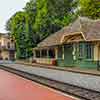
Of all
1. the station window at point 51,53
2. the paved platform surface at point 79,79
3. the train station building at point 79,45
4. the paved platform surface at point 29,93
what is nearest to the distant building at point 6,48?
the station window at point 51,53

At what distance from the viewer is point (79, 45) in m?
37.2

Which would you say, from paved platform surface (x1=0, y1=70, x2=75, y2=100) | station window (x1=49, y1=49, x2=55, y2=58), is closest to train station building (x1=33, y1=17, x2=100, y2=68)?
station window (x1=49, y1=49, x2=55, y2=58)

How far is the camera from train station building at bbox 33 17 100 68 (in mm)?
34219

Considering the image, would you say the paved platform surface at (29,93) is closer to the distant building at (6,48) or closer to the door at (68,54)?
the door at (68,54)

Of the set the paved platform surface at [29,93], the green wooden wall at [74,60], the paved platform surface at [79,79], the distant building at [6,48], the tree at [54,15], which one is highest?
the tree at [54,15]

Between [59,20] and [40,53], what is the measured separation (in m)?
6.62

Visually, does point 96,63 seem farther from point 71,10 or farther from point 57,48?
point 71,10

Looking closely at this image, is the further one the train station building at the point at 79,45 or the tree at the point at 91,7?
the tree at the point at 91,7

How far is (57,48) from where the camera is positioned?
46125mm

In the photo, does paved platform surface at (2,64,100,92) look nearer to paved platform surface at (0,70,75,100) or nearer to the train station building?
paved platform surface at (0,70,75,100)

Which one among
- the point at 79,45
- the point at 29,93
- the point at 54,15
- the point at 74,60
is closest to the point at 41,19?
the point at 54,15

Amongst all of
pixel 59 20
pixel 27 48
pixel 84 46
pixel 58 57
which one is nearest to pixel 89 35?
pixel 84 46

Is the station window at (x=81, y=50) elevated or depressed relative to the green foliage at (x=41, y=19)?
depressed

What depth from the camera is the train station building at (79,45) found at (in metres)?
34.2
